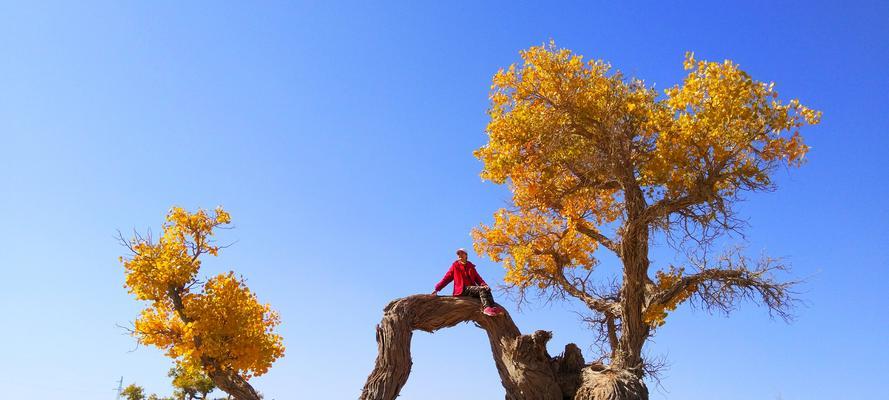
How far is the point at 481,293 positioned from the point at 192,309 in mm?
10972

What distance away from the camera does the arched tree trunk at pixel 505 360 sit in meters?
11.5

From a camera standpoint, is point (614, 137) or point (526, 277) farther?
point (526, 277)

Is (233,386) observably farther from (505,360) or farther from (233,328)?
(505,360)

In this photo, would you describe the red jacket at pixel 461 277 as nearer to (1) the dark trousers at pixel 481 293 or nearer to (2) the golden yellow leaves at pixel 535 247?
(1) the dark trousers at pixel 481 293

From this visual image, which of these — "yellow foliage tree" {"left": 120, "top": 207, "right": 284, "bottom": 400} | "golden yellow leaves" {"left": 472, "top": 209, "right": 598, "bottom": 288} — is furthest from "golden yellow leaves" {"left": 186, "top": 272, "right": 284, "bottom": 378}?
"golden yellow leaves" {"left": 472, "top": 209, "right": 598, "bottom": 288}

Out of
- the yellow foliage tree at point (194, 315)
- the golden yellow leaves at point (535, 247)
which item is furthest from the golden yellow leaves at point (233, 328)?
the golden yellow leaves at point (535, 247)

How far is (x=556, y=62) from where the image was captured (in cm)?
1608

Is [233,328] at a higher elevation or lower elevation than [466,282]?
higher

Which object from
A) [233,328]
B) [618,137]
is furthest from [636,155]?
[233,328]

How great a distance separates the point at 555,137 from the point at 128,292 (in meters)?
14.1

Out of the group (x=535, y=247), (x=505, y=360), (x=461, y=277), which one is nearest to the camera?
(x=505, y=360)

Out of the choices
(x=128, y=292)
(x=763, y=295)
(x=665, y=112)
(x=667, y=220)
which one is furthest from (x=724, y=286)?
(x=128, y=292)

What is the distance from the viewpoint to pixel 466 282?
41.9 ft

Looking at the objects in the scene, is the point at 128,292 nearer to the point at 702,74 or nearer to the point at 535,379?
the point at 535,379
